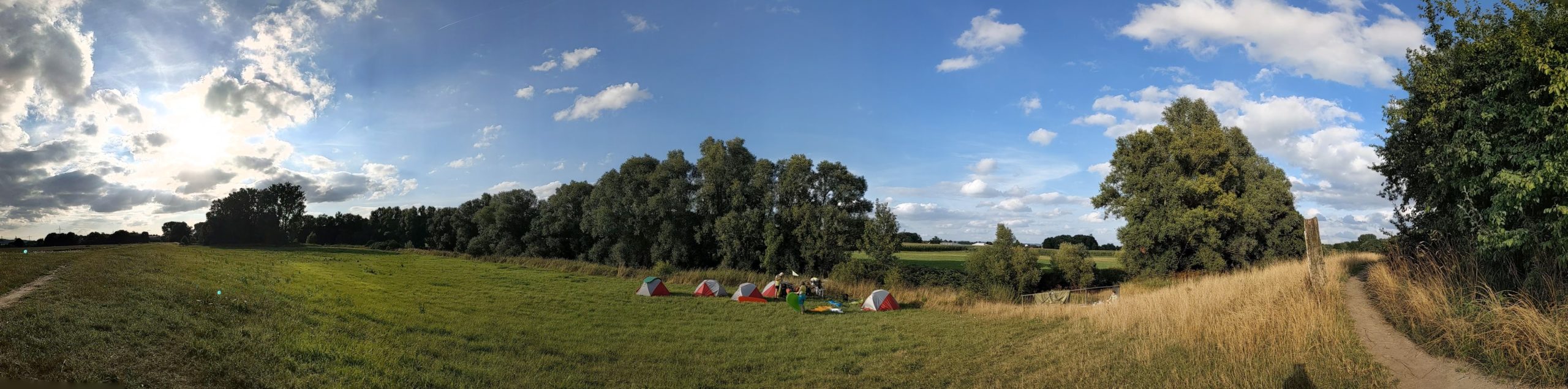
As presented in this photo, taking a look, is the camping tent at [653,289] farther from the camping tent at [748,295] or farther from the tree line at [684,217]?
the tree line at [684,217]

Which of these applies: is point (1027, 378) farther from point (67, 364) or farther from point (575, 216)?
point (575, 216)

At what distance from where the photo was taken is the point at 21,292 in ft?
30.3

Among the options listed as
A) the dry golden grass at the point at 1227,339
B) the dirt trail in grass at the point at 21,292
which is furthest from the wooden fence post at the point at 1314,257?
the dirt trail in grass at the point at 21,292

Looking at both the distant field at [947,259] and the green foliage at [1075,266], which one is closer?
the green foliage at [1075,266]

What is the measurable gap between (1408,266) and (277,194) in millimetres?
40814

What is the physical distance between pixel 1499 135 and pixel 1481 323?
11.1 feet

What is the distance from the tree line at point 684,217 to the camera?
3761cm

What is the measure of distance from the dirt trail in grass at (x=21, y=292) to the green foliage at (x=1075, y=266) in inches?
1637

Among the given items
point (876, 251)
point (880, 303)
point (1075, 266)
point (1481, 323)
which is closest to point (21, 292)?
point (880, 303)

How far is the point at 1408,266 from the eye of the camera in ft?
43.2

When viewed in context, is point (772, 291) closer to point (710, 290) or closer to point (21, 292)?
point (710, 290)

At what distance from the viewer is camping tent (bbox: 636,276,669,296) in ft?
83.1

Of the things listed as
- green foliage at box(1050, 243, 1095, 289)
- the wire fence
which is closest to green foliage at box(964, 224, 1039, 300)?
the wire fence

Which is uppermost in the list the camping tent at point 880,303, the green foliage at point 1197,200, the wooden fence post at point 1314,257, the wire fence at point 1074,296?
the green foliage at point 1197,200
